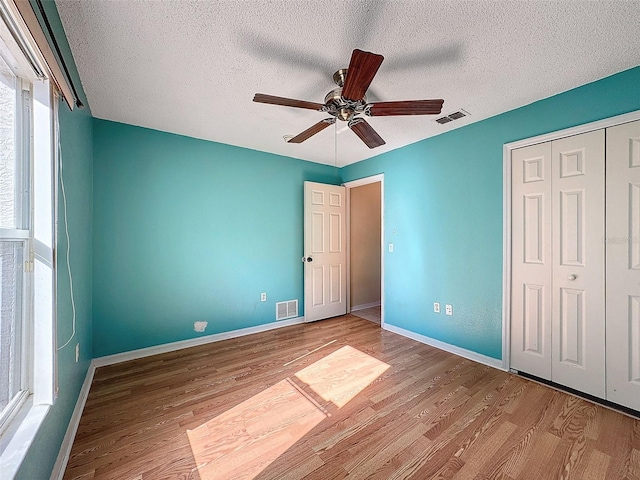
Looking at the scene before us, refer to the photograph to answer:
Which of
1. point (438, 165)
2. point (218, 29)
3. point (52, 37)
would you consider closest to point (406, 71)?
point (218, 29)

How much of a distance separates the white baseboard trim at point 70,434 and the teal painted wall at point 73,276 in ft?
0.18

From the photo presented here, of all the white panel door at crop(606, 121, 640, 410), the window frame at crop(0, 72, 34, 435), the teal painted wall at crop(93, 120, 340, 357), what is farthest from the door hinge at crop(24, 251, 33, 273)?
the white panel door at crop(606, 121, 640, 410)

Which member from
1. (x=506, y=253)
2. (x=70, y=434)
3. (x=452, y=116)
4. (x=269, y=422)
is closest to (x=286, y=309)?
(x=269, y=422)

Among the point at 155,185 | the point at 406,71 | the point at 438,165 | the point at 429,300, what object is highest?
the point at 406,71

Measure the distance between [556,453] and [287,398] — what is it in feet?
5.59

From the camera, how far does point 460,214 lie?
2.79 m

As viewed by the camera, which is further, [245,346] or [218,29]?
[245,346]

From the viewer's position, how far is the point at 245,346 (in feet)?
9.91

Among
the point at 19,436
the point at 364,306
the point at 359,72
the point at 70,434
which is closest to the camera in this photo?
the point at 19,436

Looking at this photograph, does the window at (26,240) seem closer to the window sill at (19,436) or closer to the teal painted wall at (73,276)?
the window sill at (19,436)

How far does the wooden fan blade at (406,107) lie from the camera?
5.45 ft

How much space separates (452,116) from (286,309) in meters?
3.07

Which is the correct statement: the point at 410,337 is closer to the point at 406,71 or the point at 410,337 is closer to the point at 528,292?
the point at 528,292

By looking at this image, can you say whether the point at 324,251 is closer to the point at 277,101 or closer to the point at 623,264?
the point at 277,101
